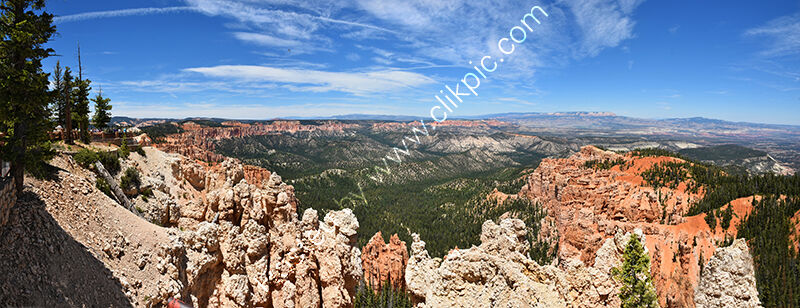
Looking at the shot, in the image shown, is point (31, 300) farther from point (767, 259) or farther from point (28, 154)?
point (767, 259)

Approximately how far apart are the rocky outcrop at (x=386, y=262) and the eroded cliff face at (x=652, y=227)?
13.7 m

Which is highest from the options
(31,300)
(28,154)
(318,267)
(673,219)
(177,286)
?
(28,154)

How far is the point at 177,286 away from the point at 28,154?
673cm

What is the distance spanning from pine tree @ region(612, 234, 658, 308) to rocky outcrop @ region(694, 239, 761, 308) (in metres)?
2.95

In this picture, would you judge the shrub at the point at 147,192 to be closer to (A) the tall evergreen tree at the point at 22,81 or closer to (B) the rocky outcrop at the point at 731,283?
(A) the tall evergreen tree at the point at 22,81

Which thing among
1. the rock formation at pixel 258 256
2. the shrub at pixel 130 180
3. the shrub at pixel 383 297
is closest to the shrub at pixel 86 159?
the shrub at pixel 130 180

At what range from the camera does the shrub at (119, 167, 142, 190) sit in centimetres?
1816

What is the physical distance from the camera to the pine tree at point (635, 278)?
13.4 m

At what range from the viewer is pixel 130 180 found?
18.5 metres

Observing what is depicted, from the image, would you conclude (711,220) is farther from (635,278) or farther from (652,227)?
(635,278)

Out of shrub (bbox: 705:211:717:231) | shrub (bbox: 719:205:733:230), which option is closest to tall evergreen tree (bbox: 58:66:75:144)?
shrub (bbox: 705:211:717:231)

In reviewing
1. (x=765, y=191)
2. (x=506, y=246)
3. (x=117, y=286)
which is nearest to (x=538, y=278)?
(x=506, y=246)

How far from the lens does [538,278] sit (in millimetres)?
10320

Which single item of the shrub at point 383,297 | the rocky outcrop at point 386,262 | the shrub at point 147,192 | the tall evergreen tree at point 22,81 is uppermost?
the tall evergreen tree at point 22,81
